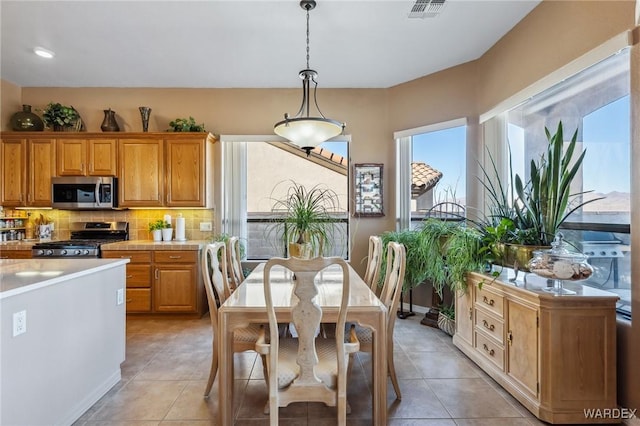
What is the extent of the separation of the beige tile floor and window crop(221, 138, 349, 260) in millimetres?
1654

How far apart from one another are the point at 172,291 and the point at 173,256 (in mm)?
412

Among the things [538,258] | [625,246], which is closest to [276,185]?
[538,258]

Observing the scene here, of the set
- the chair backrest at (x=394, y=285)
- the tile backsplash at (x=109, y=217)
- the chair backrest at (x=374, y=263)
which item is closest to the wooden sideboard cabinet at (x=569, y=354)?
the chair backrest at (x=394, y=285)

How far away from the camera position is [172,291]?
3848mm

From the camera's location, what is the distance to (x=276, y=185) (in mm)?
4613

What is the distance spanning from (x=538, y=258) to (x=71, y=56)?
4.79 meters

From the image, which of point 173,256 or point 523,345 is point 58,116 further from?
point 523,345

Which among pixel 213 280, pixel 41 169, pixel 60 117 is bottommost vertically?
pixel 213 280

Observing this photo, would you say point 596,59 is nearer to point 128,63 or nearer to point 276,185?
point 276,185

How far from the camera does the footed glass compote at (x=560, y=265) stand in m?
1.97

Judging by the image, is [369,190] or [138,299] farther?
[369,190]

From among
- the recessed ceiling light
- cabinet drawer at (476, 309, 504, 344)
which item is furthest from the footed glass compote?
the recessed ceiling light

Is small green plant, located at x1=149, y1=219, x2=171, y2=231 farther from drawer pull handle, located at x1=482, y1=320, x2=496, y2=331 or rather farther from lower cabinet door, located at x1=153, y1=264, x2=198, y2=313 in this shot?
drawer pull handle, located at x1=482, y1=320, x2=496, y2=331

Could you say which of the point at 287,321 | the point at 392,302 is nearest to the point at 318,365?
the point at 287,321
